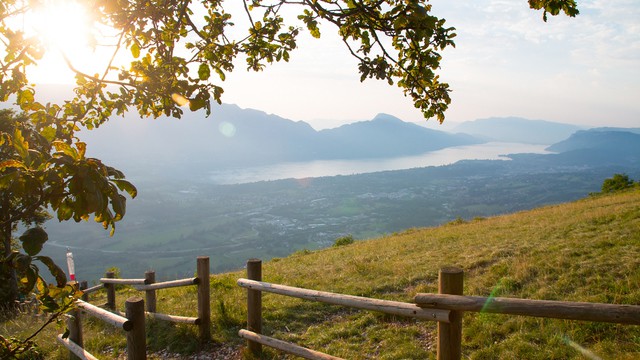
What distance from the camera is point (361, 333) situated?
286 inches

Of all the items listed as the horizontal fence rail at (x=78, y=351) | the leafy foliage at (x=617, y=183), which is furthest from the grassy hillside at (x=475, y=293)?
the leafy foliage at (x=617, y=183)

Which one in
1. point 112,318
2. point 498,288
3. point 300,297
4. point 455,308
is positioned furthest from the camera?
point 498,288

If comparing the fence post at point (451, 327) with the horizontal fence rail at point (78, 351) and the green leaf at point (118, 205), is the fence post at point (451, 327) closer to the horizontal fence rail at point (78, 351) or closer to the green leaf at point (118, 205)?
the green leaf at point (118, 205)

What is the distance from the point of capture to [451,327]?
4031 mm

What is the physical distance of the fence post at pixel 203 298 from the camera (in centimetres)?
727

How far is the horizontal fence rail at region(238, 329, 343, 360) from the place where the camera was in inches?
207

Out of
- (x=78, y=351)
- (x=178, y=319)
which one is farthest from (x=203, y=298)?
(x=78, y=351)

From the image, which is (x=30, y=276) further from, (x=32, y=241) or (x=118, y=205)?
(x=118, y=205)

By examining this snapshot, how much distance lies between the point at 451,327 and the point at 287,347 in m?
2.77

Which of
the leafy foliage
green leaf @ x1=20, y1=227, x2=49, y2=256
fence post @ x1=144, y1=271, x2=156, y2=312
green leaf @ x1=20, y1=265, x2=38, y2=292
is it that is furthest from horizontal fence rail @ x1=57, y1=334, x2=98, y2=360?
the leafy foliage

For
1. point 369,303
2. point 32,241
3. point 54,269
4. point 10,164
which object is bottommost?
point 369,303

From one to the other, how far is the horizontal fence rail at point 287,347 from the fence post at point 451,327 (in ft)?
5.01

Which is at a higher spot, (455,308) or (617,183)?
(455,308)

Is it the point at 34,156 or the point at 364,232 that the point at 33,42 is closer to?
the point at 34,156
